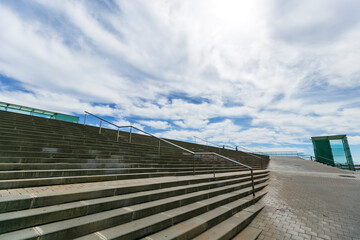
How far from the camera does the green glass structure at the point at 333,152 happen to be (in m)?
18.7

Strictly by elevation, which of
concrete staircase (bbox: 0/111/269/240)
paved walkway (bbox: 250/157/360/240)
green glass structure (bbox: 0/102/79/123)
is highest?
green glass structure (bbox: 0/102/79/123)

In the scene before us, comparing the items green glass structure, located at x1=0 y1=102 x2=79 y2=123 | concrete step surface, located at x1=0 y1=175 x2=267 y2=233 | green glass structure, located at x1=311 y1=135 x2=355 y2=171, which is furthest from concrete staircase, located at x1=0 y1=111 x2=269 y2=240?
green glass structure, located at x1=311 y1=135 x2=355 y2=171

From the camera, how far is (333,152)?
64.6ft

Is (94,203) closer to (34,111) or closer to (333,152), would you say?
(34,111)

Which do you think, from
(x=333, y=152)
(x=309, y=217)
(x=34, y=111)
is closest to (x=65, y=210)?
(x=309, y=217)

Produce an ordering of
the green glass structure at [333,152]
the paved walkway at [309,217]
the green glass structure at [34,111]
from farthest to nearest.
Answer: the green glass structure at [333,152] → the green glass structure at [34,111] → the paved walkway at [309,217]

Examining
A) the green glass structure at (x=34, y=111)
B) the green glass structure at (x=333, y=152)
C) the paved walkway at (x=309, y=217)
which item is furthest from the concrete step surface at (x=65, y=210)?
the green glass structure at (x=333, y=152)

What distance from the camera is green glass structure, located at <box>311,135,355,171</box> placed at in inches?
736

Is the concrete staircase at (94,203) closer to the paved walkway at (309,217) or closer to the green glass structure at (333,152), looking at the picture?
the paved walkway at (309,217)

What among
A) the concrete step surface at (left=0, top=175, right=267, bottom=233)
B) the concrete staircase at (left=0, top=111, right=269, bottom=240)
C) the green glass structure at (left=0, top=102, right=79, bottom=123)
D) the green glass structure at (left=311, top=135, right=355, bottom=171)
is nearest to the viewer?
the concrete step surface at (left=0, top=175, right=267, bottom=233)

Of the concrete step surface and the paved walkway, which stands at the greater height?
the concrete step surface

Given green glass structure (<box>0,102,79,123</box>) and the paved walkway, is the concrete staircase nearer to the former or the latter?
the paved walkway

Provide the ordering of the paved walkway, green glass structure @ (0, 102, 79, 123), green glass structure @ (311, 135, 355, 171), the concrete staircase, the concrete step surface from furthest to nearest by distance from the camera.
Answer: green glass structure @ (311, 135, 355, 171), green glass structure @ (0, 102, 79, 123), the paved walkway, the concrete staircase, the concrete step surface

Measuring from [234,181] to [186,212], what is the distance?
374cm
